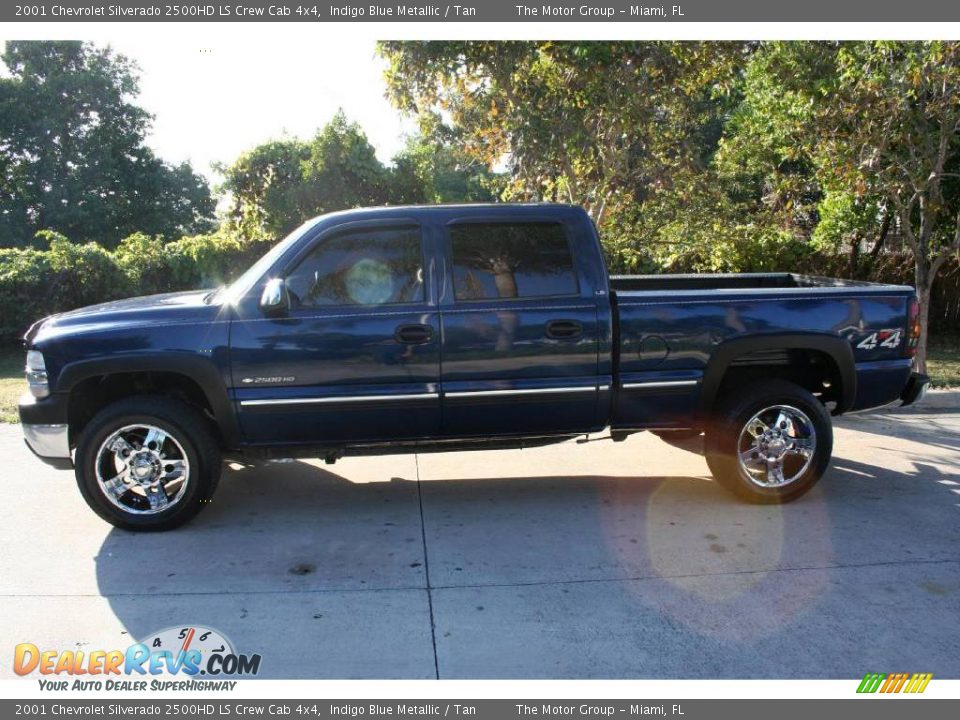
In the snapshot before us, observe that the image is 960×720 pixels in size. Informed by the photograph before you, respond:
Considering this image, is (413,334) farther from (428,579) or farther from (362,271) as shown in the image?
A: (428,579)

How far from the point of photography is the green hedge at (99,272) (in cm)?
1320

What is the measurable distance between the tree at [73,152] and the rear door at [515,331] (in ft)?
85.2

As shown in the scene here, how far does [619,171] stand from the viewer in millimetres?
8828

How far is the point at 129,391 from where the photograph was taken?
5.13m

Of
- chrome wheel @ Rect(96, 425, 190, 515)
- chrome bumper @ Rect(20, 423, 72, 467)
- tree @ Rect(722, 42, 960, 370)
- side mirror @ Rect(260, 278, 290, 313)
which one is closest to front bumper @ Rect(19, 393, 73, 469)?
chrome bumper @ Rect(20, 423, 72, 467)

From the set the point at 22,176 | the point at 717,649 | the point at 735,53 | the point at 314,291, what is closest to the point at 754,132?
the point at 735,53

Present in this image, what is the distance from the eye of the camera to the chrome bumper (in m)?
4.86

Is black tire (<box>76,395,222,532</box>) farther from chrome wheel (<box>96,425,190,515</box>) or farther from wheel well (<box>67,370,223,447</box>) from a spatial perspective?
wheel well (<box>67,370,223,447</box>)

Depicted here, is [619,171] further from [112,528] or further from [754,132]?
[112,528]

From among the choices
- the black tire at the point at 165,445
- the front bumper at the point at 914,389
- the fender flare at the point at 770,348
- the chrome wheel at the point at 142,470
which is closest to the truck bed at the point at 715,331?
the fender flare at the point at 770,348

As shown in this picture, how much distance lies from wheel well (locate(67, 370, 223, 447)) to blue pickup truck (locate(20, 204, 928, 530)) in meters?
0.01

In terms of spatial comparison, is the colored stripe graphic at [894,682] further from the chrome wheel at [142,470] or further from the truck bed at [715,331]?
the chrome wheel at [142,470]

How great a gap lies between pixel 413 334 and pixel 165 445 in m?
1.65

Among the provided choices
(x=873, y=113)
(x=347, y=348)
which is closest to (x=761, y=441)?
(x=347, y=348)
